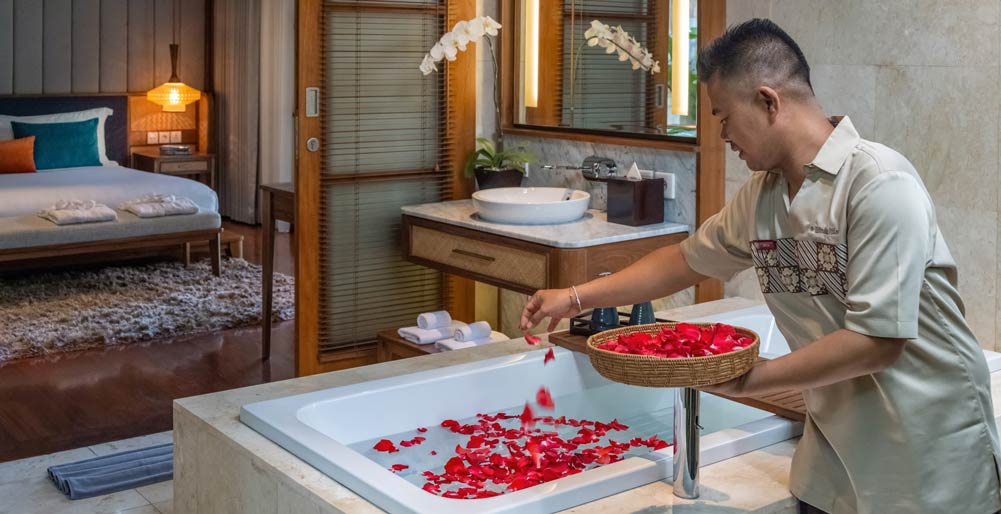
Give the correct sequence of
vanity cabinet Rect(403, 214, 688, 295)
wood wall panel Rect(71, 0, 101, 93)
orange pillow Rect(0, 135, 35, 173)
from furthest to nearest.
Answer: wood wall panel Rect(71, 0, 101, 93) < orange pillow Rect(0, 135, 35, 173) < vanity cabinet Rect(403, 214, 688, 295)

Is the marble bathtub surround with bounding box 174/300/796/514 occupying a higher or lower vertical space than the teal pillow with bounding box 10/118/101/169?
lower

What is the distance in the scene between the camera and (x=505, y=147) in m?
4.75

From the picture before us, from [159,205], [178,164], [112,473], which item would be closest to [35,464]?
[112,473]

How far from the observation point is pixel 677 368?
64.5 inches

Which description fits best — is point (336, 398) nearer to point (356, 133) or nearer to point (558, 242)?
point (558, 242)

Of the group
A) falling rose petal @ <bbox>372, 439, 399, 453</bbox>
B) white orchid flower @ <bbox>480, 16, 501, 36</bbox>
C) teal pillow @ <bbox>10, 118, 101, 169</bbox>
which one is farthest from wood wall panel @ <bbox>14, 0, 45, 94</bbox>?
falling rose petal @ <bbox>372, 439, 399, 453</bbox>

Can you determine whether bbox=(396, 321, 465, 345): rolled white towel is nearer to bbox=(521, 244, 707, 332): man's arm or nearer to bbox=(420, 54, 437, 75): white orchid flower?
bbox=(420, 54, 437, 75): white orchid flower

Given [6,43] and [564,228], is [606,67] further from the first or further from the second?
[6,43]

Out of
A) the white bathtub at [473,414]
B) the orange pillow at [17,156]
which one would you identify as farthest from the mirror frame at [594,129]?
the orange pillow at [17,156]

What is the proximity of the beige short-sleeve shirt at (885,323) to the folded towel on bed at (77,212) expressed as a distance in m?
5.44

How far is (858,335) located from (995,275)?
5.63ft

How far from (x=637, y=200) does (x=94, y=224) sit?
3811 mm

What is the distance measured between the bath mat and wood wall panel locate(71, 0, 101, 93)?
529 cm

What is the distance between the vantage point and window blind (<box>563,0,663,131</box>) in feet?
13.4
